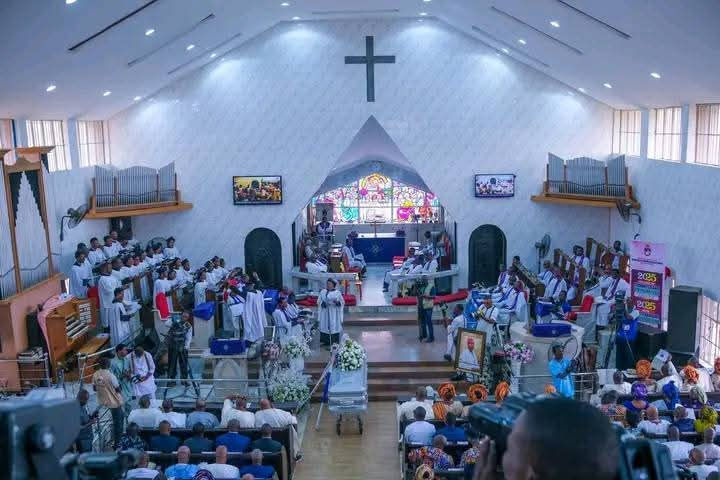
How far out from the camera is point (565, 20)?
1465 cm

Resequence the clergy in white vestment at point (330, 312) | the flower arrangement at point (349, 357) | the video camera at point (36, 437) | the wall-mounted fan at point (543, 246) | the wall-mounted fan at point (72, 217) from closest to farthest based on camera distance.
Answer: the video camera at point (36, 437) < the flower arrangement at point (349, 357) < the clergy in white vestment at point (330, 312) < the wall-mounted fan at point (72, 217) < the wall-mounted fan at point (543, 246)

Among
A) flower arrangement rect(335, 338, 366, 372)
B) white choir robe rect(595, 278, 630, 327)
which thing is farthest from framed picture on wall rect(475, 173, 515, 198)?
flower arrangement rect(335, 338, 366, 372)

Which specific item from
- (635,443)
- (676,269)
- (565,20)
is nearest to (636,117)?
(676,269)

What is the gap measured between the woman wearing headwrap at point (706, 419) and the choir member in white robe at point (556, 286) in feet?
26.8

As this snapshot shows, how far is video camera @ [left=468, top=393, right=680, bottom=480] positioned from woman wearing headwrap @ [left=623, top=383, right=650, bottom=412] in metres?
10.3

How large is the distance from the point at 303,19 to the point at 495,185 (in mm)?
7038

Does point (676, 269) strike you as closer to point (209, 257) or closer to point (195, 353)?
point (195, 353)

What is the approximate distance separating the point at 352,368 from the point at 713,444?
21.5ft

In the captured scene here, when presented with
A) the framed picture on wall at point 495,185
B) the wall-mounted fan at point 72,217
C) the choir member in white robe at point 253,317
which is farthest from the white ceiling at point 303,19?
the choir member in white robe at point 253,317

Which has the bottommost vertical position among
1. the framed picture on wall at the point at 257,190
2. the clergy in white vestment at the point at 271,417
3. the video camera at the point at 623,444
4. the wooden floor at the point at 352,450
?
the wooden floor at the point at 352,450

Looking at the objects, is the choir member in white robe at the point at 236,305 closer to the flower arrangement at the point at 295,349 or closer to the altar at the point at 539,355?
the flower arrangement at the point at 295,349

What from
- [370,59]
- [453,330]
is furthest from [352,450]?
[370,59]

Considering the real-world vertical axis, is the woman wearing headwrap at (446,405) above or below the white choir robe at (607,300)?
below

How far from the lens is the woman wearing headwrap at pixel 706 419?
35.3 ft
